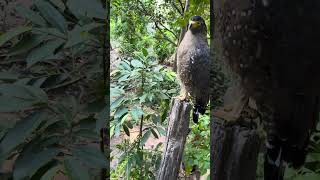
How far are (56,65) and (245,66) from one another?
0.31m

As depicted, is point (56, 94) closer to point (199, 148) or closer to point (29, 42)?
point (29, 42)

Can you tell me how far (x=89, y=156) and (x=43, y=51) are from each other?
0.17 m

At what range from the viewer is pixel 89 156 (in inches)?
21.4

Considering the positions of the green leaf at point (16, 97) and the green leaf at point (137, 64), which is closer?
the green leaf at point (16, 97)

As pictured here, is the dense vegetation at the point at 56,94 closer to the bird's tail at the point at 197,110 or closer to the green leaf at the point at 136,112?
the green leaf at the point at 136,112

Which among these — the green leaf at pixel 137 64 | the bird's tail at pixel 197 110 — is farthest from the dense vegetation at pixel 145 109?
the bird's tail at pixel 197 110

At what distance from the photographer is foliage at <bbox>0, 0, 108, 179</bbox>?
0.52 m

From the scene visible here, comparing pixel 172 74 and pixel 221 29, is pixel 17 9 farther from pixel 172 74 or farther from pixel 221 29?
pixel 172 74

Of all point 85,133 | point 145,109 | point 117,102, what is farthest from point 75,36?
point 145,109

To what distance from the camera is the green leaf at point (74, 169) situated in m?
0.53

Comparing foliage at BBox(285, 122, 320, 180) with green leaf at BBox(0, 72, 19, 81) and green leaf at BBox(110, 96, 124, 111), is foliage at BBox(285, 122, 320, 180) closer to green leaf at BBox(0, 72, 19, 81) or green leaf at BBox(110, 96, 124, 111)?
green leaf at BBox(0, 72, 19, 81)

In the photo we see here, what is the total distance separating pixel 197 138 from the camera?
193 centimetres

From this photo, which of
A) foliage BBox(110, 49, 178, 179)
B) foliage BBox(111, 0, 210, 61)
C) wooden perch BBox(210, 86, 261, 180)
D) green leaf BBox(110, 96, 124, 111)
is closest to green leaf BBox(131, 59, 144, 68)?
foliage BBox(110, 49, 178, 179)

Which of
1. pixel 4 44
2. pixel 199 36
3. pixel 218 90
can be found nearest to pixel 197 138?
pixel 199 36
